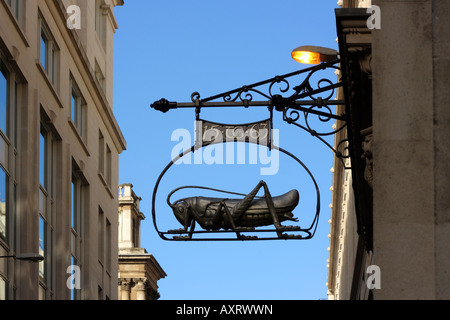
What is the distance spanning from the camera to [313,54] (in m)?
18.5

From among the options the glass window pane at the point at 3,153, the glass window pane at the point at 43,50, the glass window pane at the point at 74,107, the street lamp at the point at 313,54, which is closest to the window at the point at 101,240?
the glass window pane at the point at 74,107

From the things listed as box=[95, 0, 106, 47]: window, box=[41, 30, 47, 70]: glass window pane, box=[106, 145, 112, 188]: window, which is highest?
box=[95, 0, 106, 47]: window

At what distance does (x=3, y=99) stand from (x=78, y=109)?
43.4 ft

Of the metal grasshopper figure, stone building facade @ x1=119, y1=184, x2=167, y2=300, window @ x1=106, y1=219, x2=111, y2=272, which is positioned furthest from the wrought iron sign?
stone building facade @ x1=119, y1=184, x2=167, y2=300

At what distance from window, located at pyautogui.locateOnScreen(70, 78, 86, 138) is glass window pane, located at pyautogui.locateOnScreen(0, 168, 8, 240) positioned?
12.6 m

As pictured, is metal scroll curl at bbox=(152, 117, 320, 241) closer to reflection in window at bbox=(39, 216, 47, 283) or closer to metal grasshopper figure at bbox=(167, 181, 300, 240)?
metal grasshopper figure at bbox=(167, 181, 300, 240)

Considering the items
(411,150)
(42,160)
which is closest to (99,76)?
(42,160)

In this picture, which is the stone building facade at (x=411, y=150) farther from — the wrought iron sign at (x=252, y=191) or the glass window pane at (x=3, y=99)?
the glass window pane at (x=3, y=99)

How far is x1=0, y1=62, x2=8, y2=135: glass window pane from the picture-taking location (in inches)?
1378

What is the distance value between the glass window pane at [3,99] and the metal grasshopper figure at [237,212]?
1787 cm

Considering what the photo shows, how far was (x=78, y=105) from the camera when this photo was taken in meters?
48.5

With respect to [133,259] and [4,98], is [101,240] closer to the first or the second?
[4,98]
